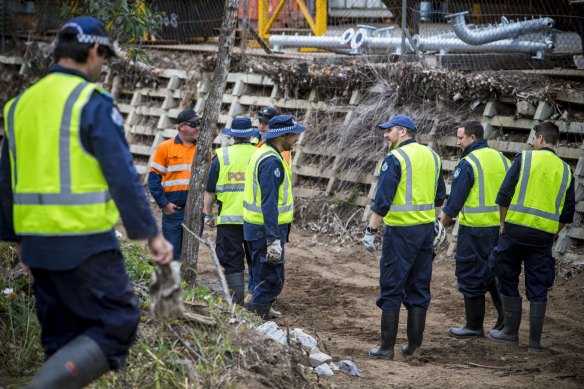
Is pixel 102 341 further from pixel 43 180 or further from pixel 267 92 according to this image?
pixel 267 92

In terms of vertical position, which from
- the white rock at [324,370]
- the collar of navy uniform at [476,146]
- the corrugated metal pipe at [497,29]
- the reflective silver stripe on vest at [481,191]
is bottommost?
the white rock at [324,370]

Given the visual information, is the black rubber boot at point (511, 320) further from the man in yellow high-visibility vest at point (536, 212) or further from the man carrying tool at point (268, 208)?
the man carrying tool at point (268, 208)

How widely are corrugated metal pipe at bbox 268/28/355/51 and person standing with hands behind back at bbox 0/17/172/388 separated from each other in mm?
9748

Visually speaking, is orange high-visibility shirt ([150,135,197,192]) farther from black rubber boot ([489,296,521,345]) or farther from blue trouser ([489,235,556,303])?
black rubber boot ([489,296,521,345])

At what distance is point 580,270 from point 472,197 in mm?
2586

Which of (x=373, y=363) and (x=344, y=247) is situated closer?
(x=373, y=363)

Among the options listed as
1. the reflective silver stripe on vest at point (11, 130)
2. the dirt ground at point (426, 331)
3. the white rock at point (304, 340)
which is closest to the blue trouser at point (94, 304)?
the reflective silver stripe on vest at point (11, 130)

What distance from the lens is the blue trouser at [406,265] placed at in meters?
6.95

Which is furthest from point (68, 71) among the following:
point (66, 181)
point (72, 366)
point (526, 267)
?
point (526, 267)

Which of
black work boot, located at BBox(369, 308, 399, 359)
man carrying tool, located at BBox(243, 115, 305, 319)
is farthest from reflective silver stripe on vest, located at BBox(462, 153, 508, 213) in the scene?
man carrying tool, located at BBox(243, 115, 305, 319)

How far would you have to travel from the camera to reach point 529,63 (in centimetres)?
1206

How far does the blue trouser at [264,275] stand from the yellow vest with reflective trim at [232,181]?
21.3 inches

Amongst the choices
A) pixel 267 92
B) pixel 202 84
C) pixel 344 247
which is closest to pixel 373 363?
pixel 344 247

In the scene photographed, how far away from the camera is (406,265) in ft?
22.8
